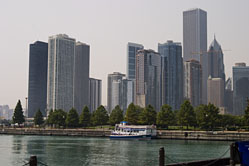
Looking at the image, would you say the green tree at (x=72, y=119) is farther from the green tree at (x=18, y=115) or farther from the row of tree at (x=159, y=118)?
the green tree at (x=18, y=115)

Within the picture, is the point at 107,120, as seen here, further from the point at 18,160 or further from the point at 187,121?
the point at 18,160

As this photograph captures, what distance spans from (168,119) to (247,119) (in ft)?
117

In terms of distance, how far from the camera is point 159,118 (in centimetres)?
14462

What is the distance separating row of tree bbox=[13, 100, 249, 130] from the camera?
130 metres

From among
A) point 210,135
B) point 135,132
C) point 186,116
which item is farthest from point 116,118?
point 210,135

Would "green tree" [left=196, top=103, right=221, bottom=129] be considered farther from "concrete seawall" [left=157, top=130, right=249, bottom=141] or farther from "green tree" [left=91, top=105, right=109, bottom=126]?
"green tree" [left=91, top=105, right=109, bottom=126]

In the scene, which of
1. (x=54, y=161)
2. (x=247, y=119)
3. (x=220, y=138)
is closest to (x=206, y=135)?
(x=220, y=138)

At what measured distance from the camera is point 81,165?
187 ft

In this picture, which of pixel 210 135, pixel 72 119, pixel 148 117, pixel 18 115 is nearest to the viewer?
pixel 210 135

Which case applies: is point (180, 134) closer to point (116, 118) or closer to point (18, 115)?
point (116, 118)

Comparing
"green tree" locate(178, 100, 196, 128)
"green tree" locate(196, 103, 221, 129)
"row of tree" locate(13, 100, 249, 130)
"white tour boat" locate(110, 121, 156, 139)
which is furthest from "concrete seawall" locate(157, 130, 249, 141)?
"green tree" locate(178, 100, 196, 128)

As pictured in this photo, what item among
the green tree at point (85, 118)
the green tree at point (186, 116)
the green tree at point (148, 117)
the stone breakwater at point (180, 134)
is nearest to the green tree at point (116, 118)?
the green tree at point (85, 118)

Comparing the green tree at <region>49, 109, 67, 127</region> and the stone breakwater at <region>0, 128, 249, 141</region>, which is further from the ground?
the green tree at <region>49, 109, 67, 127</region>

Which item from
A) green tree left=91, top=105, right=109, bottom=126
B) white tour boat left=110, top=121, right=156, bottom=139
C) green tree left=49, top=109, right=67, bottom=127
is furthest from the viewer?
green tree left=49, top=109, right=67, bottom=127
